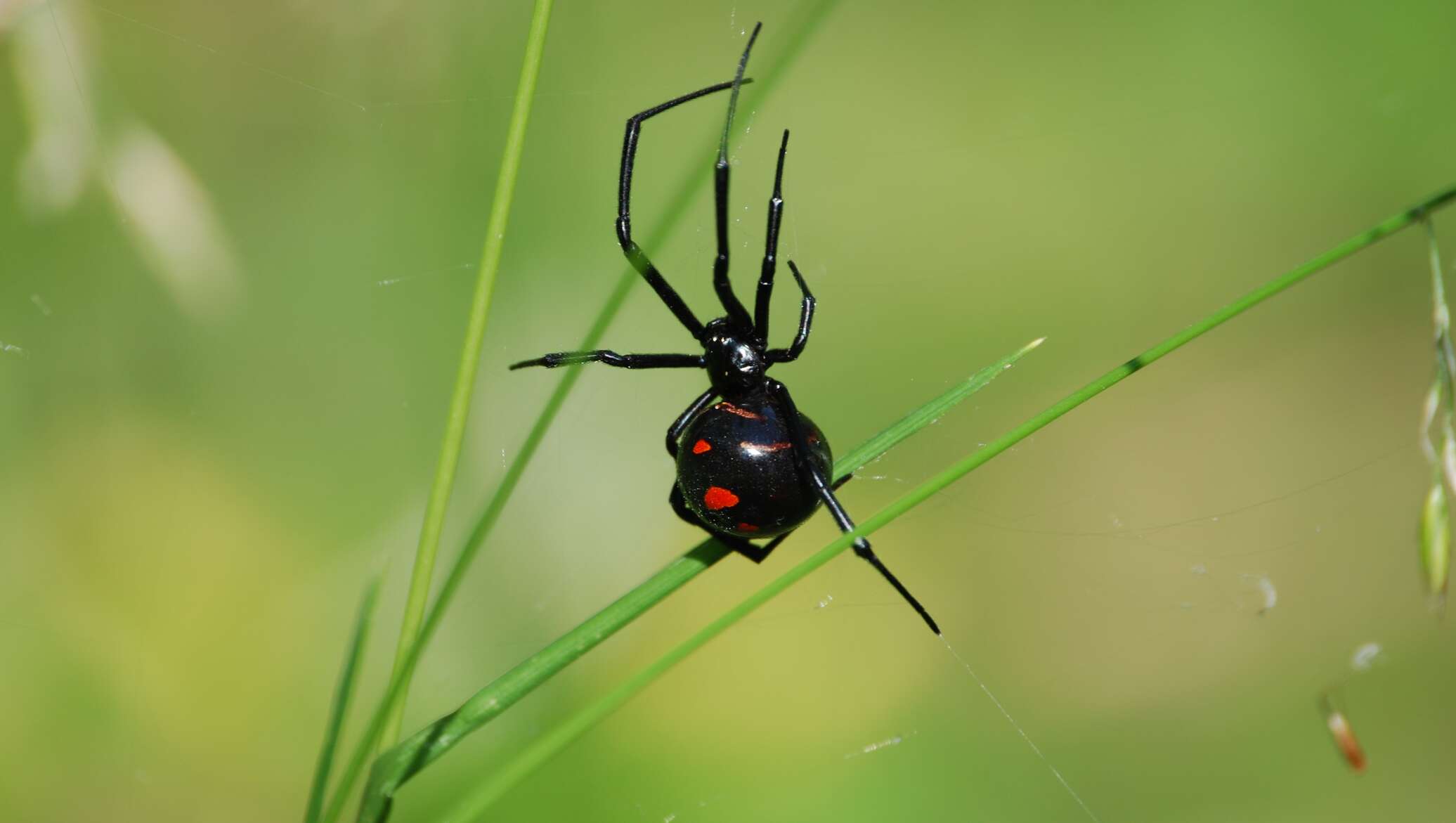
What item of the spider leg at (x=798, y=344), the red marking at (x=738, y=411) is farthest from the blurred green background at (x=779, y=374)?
the red marking at (x=738, y=411)

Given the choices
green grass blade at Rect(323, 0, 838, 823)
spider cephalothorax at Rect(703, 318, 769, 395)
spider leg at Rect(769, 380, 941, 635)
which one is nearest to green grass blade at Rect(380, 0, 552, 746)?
green grass blade at Rect(323, 0, 838, 823)

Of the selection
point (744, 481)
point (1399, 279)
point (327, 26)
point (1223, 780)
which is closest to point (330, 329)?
point (327, 26)

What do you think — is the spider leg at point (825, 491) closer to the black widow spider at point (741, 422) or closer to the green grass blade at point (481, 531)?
the black widow spider at point (741, 422)

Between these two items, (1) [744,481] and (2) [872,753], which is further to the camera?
(2) [872,753]

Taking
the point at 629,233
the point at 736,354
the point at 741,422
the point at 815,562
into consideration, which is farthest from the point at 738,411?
the point at 815,562

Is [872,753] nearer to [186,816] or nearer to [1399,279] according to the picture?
[186,816]

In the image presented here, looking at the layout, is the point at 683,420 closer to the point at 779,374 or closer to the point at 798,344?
the point at 798,344

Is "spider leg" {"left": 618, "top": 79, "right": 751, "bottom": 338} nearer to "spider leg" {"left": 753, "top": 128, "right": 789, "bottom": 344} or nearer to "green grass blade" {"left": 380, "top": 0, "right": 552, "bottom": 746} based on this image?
"spider leg" {"left": 753, "top": 128, "right": 789, "bottom": 344}
